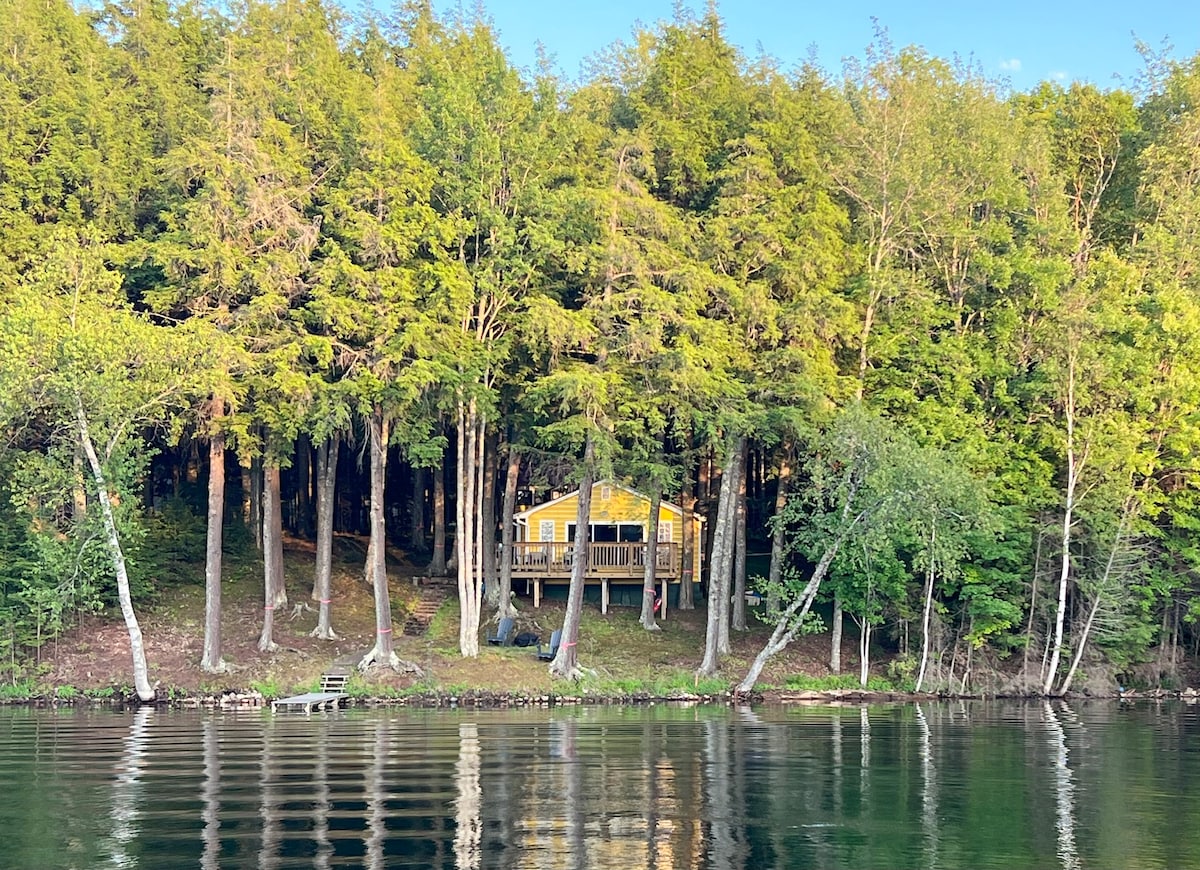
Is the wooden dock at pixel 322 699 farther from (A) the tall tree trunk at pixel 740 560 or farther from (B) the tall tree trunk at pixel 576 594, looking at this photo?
(A) the tall tree trunk at pixel 740 560

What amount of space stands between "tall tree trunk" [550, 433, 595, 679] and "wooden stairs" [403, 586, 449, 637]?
5578 mm

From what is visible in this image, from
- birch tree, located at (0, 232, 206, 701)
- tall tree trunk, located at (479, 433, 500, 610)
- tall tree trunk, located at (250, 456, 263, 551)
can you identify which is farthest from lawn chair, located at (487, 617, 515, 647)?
birch tree, located at (0, 232, 206, 701)

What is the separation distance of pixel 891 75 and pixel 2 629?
100ft

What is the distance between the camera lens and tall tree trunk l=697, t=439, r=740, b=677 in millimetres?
35344

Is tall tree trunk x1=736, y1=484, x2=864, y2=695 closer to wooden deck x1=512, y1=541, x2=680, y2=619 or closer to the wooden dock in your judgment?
wooden deck x1=512, y1=541, x2=680, y2=619

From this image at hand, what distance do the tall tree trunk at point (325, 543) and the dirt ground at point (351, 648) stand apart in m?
0.46

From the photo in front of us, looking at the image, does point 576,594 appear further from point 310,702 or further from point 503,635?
point 310,702

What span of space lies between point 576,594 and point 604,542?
8.05 m

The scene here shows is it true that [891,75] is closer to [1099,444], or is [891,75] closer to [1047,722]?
[1099,444]

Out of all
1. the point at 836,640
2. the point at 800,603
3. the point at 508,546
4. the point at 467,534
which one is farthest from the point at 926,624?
the point at 467,534

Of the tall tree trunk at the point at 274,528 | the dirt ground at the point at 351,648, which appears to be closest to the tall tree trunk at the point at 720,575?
the dirt ground at the point at 351,648

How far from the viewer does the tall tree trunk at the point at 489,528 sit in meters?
40.1

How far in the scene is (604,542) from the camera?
140ft

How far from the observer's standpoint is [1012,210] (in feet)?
129
